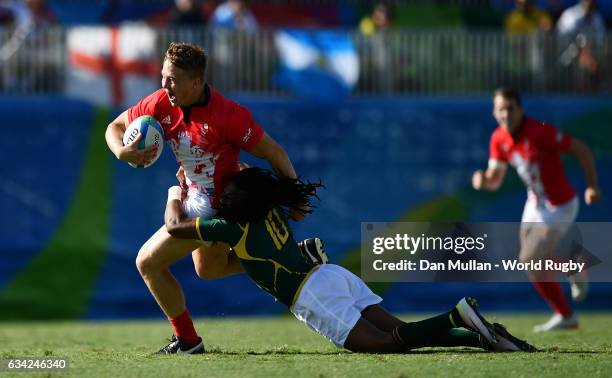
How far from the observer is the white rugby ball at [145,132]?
7.43 metres

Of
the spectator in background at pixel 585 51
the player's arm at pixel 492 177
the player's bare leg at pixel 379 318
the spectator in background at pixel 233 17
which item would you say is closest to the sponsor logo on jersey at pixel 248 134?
the player's bare leg at pixel 379 318

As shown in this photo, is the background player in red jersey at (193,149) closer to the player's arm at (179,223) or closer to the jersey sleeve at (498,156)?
the player's arm at (179,223)

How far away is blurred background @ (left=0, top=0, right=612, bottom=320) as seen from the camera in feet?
44.2

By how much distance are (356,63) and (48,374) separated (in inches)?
314

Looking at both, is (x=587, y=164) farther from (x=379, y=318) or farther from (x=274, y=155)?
(x=274, y=155)

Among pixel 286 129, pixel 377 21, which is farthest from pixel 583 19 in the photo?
pixel 286 129

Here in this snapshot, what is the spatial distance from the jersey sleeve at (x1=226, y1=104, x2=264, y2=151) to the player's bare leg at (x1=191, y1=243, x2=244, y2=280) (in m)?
0.74

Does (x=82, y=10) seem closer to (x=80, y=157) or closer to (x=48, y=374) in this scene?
→ (x=80, y=157)

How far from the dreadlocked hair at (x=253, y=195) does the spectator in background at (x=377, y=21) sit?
24.5 ft

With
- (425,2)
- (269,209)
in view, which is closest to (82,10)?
(425,2)

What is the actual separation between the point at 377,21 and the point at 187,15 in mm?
2532

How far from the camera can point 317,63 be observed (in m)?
13.8

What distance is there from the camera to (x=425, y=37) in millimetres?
14109

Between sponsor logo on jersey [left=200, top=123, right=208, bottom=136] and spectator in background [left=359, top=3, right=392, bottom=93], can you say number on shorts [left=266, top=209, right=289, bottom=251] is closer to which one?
sponsor logo on jersey [left=200, top=123, right=208, bottom=136]
